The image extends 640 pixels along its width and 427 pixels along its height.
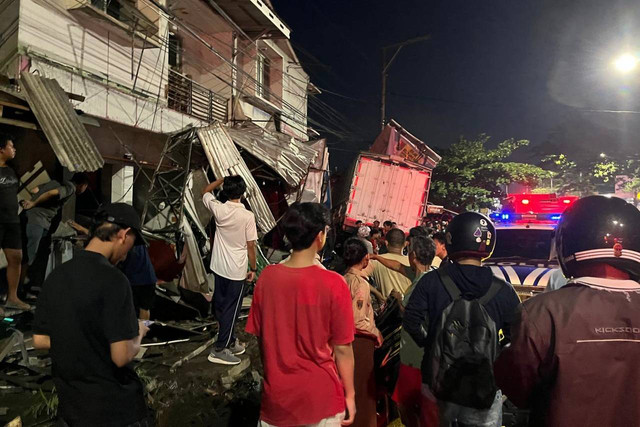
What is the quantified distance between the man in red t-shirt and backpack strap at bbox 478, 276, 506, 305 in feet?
2.58

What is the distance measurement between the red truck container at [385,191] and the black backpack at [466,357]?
10.4 m

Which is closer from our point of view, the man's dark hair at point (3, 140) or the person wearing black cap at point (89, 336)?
the person wearing black cap at point (89, 336)

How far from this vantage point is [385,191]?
43.4ft

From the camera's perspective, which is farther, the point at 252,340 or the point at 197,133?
the point at 197,133

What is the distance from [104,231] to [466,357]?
6.50 ft

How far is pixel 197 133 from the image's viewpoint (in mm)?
7023

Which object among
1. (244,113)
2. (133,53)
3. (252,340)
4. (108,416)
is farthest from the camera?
(244,113)

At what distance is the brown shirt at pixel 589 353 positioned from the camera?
1.41 metres

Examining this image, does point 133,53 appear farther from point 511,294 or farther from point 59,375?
point 511,294

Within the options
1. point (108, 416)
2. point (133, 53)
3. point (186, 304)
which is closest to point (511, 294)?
point (108, 416)

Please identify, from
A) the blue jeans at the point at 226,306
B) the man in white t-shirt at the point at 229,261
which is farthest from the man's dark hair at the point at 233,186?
the blue jeans at the point at 226,306

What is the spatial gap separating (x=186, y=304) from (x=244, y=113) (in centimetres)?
997

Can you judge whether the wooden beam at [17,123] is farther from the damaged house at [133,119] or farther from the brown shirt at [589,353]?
the brown shirt at [589,353]

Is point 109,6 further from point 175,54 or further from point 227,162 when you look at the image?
point 227,162
